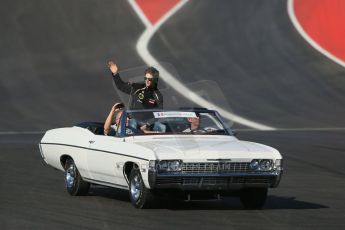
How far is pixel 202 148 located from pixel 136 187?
835 millimetres

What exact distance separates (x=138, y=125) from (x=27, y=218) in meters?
2.37

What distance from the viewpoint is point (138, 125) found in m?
12.4

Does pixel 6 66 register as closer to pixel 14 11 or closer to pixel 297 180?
pixel 14 11

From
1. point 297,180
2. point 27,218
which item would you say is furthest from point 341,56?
point 27,218

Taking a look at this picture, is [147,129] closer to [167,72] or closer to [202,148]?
[202,148]

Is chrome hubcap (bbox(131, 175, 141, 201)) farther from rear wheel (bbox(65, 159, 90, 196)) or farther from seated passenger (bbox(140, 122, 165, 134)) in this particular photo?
rear wheel (bbox(65, 159, 90, 196))

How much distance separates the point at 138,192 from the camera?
11.5 m

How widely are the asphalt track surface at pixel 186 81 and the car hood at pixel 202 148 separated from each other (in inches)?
23.5

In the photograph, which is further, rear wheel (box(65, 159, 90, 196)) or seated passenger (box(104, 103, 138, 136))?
rear wheel (box(65, 159, 90, 196))

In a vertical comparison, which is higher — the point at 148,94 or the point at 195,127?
the point at 148,94

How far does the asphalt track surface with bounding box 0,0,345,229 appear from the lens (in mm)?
11062

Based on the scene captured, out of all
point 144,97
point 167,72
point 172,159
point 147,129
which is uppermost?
point 167,72

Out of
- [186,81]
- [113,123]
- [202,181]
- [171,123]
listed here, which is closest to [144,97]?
[113,123]

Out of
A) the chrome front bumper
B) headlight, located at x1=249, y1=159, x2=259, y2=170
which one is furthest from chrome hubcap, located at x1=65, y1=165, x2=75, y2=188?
headlight, located at x1=249, y1=159, x2=259, y2=170
